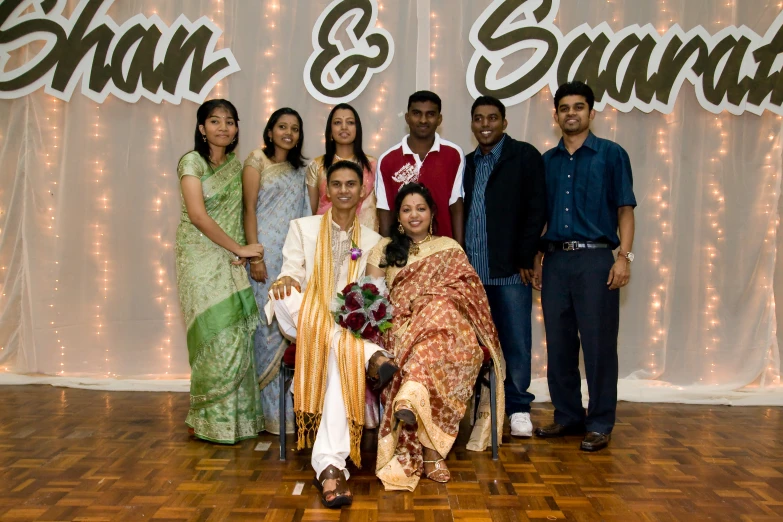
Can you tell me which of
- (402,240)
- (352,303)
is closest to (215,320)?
(352,303)

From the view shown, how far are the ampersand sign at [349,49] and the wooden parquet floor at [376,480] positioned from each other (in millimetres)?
2207

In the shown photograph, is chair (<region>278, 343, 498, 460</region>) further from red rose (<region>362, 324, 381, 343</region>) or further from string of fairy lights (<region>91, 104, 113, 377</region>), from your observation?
string of fairy lights (<region>91, 104, 113, 377</region>)

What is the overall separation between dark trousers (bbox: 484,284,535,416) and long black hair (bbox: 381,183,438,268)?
60 centimetres

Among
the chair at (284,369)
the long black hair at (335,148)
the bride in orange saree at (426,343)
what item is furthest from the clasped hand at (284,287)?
the long black hair at (335,148)

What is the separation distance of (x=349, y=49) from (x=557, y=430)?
260 cm

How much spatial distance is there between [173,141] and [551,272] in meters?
2.61

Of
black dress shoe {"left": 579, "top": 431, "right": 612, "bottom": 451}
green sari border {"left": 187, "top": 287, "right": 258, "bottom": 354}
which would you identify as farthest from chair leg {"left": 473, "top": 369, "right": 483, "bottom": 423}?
green sari border {"left": 187, "top": 287, "right": 258, "bottom": 354}

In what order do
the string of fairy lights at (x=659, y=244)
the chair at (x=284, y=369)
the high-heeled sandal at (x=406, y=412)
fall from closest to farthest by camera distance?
the high-heeled sandal at (x=406, y=412), the chair at (x=284, y=369), the string of fairy lights at (x=659, y=244)

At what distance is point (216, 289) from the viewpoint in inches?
137

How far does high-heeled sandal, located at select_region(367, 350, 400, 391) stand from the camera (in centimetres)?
280

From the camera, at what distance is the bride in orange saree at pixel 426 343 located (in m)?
2.87

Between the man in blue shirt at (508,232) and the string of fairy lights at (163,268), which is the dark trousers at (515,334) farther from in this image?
the string of fairy lights at (163,268)

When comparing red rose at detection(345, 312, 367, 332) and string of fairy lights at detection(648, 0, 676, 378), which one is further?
string of fairy lights at detection(648, 0, 676, 378)

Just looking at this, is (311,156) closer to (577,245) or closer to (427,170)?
(427,170)
